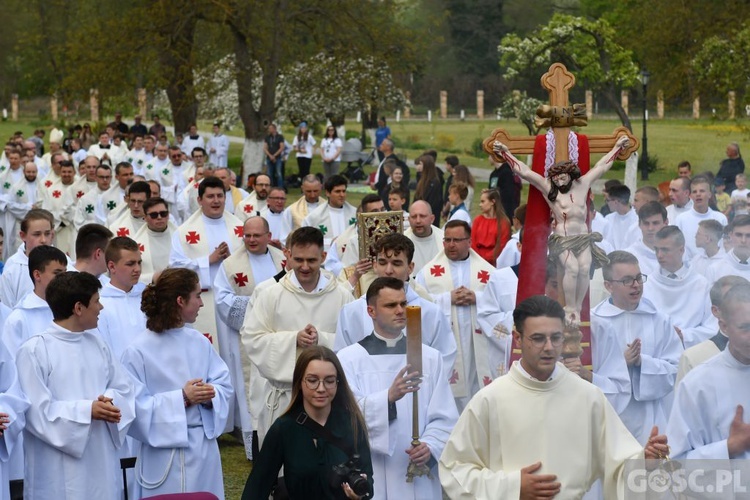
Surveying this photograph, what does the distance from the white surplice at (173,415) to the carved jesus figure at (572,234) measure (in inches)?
81.4

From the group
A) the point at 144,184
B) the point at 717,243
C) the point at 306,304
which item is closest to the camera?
the point at 306,304

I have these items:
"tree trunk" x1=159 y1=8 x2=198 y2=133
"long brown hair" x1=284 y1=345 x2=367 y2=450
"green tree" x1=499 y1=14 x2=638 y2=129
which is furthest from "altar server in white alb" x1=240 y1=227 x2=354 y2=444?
"green tree" x1=499 y1=14 x2=638 y2=129

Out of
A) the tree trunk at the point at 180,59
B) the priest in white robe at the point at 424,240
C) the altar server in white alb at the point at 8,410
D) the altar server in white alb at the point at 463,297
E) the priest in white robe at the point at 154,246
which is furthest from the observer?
the tree trunk at the point at 180,59

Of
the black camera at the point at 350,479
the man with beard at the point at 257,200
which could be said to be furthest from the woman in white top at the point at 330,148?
the black camera at the point at 350,479

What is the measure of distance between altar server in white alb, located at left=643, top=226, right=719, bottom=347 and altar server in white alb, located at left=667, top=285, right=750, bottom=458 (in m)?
3.16

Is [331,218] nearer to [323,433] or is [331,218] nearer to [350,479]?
[323,433]

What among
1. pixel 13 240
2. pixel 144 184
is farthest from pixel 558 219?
pixel 13 240

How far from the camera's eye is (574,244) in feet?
20.0

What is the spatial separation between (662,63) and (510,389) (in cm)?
2152

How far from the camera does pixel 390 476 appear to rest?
652 cm

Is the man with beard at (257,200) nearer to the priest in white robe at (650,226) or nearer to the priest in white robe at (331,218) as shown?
the priest in white robe at (331,218)

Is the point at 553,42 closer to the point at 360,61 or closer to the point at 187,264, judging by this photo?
the point at 360,61

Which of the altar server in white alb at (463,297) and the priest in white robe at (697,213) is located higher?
the priest in white robe at (697,213)

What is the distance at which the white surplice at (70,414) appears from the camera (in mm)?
6566
